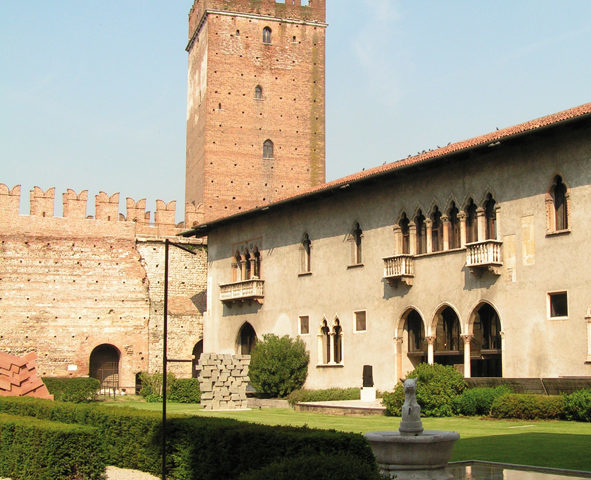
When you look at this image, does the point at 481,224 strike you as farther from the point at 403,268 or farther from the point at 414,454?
the point at 414,454

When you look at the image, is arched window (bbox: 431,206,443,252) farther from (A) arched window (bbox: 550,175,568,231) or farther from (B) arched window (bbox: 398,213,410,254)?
(A) arched window (bbox: 550,175,568,231)

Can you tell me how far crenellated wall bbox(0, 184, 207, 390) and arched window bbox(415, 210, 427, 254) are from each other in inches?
690

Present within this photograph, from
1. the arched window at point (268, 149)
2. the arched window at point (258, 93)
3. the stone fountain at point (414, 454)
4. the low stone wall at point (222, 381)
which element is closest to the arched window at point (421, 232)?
the low stone wall at point (222, 381)

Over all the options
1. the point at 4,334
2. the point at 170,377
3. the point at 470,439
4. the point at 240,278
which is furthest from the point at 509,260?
the point at 4,334

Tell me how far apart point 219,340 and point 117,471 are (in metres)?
23.7

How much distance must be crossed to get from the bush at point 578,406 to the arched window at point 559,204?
462 cm

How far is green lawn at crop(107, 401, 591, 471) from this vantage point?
12.7 m

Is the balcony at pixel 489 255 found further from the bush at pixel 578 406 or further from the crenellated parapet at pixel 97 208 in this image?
the crenellated parapet at pixel 97 208

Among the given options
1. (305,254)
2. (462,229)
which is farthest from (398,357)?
(305,254)

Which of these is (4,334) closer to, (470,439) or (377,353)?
(377,353)

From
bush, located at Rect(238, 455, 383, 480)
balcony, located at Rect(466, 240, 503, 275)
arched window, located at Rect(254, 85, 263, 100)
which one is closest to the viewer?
bush, located at Rect(238, 455, 383, 480)

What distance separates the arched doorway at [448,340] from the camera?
2478 centimetres

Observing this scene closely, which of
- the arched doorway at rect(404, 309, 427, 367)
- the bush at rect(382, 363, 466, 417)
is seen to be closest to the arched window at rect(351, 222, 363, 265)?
the arched doorway at rect(404, 309, 427, 367)

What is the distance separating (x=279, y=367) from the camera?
30.4 meters
